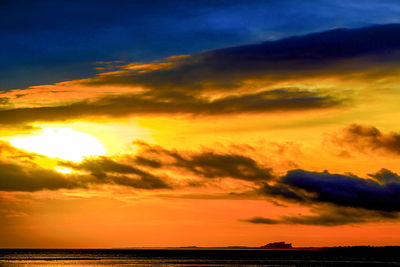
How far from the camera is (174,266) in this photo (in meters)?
159

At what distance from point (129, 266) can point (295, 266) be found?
47551 millimetres

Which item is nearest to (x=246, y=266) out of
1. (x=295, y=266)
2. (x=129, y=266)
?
(x=295, y=266)

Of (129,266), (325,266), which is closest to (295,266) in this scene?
(325,266)

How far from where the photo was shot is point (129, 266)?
523 feet

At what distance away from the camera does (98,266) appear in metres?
163

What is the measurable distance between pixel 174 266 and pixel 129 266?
1269cm

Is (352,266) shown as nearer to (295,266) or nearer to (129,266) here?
(295,266)

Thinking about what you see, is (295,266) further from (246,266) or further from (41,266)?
(41,266)

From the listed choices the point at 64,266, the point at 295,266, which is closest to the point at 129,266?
the point at 64,266

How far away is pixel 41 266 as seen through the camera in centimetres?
16538

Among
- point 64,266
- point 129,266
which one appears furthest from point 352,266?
point 64,266

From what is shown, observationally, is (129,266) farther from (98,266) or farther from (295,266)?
(295,266)

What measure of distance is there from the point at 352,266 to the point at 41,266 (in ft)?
300

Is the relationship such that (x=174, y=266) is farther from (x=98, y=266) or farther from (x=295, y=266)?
(x=295, y=266)
